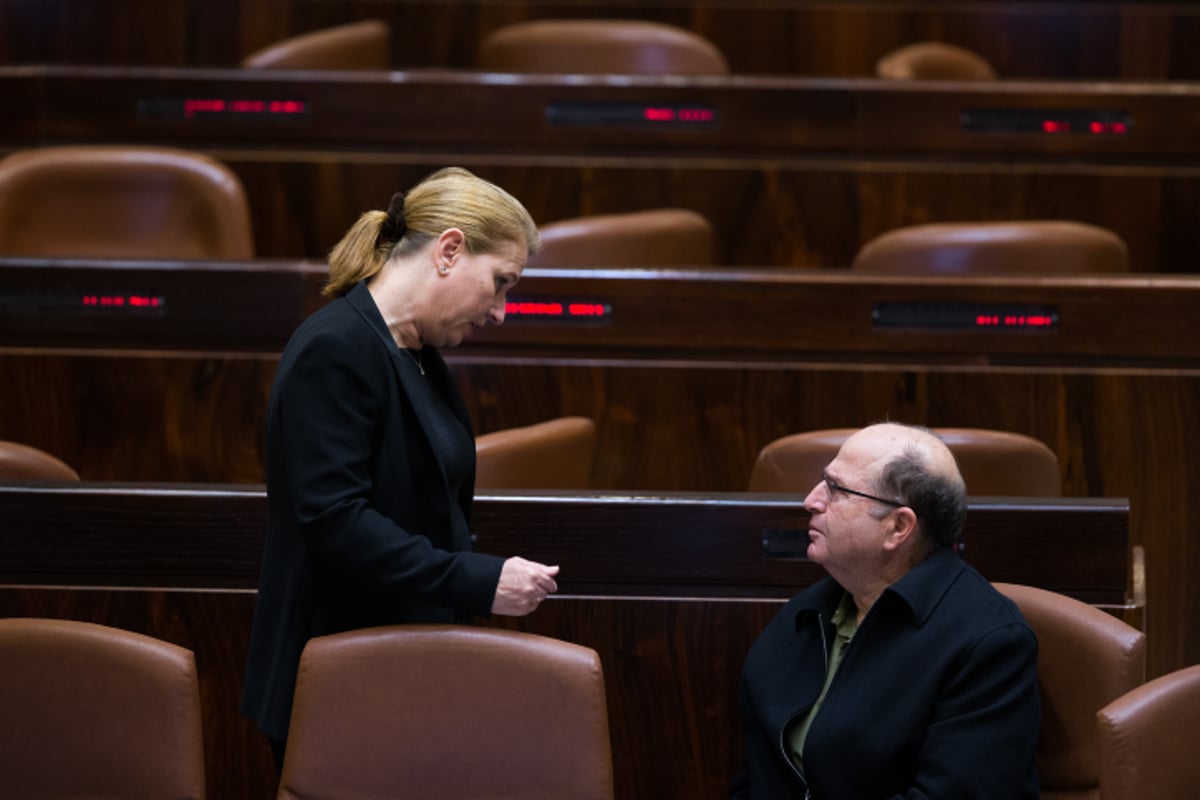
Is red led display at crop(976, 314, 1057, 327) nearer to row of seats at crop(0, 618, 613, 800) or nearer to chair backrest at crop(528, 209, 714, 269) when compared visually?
chair backrest at crop(528, 209, 714, 269)

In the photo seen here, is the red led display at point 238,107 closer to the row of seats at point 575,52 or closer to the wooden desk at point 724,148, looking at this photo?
the wooden desk at point 724,148

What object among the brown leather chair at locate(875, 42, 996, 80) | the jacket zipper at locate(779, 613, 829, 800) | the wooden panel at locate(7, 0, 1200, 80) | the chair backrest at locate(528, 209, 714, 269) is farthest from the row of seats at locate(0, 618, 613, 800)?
the wooden panel at locate(7, 0, 1200, 80)

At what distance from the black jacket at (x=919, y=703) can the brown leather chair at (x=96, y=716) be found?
16.1 inches

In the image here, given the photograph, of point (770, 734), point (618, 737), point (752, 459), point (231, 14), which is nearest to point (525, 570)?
point (770, 734)

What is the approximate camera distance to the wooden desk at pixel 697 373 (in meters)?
1.91

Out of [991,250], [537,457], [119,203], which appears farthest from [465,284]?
[119,203]

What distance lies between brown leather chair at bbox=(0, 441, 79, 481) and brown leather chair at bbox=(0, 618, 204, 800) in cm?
39

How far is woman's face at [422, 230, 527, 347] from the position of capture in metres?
1.24

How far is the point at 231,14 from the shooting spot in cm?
305

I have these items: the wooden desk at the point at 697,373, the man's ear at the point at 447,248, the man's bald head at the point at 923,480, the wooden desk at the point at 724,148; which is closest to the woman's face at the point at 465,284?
the man's ear at the point at 447,248

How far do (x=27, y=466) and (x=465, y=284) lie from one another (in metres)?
0.57

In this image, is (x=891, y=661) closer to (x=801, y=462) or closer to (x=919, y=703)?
(x=919, y=703)

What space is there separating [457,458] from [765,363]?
29.0 inches

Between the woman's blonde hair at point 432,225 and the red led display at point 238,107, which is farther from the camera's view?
the red led display at point 238,107
